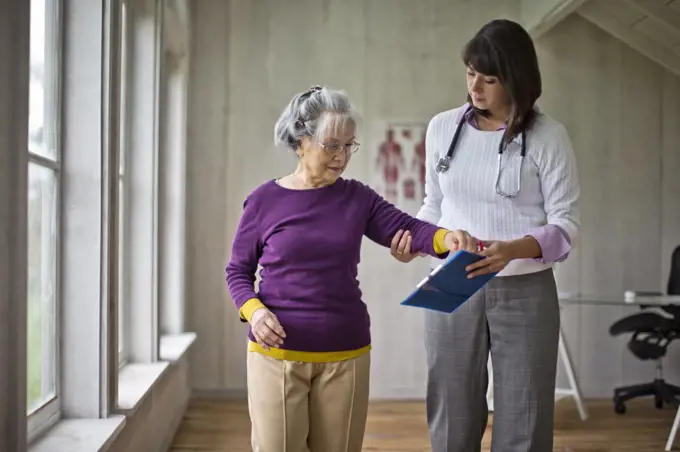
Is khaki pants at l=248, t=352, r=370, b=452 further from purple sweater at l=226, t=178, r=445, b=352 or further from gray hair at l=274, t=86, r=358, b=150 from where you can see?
gray hair at l=274, t=86, r=358, b=150

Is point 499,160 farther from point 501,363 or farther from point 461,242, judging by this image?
point 501,363

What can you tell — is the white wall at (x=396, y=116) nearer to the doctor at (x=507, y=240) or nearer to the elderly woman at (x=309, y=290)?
the doctor at (x=507, y=240)

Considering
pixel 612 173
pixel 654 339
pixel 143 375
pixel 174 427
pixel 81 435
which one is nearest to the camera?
pixel 81 435

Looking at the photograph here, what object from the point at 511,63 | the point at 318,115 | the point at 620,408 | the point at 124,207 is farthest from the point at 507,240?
the point at 620,408

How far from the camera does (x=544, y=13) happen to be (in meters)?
4.37

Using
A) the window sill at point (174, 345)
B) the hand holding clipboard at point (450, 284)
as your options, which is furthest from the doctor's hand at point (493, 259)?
the window sill at point (174, 345)

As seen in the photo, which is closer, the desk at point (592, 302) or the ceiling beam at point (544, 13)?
the desk at point (592, 302)

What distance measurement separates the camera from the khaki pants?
1.67 m

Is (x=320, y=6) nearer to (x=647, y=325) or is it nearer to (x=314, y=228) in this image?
(x=647, y=325)

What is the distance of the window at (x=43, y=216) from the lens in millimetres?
2148

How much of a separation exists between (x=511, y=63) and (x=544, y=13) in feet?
9.08

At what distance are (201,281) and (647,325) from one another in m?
2.74

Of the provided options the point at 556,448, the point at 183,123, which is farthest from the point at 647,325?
the point at 183,123

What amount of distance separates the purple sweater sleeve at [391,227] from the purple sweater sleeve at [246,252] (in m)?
0.28
